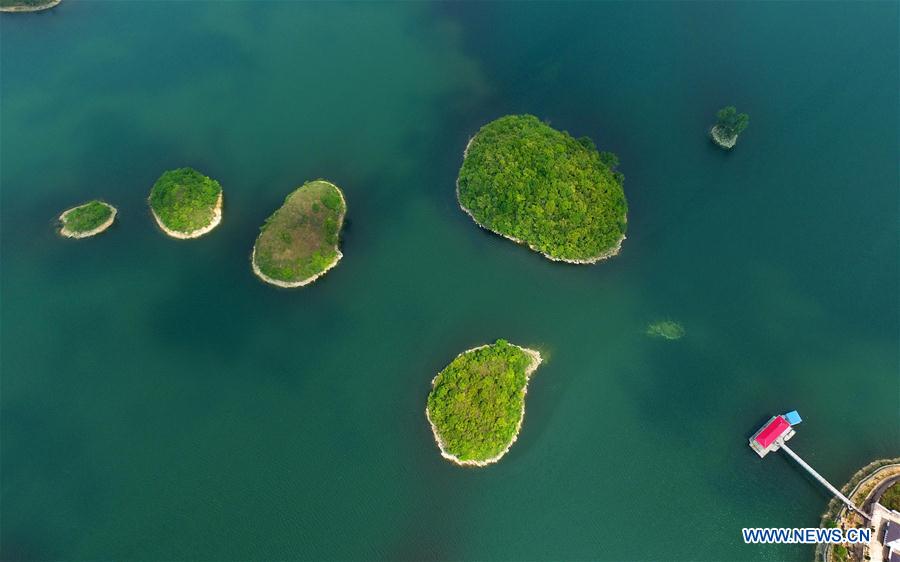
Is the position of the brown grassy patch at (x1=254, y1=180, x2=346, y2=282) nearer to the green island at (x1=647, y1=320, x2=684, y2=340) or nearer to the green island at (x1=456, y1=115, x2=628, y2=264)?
the green island at (x1=456, y1=115, x2=628, y2=264)

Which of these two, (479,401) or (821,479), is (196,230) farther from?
(821,479)

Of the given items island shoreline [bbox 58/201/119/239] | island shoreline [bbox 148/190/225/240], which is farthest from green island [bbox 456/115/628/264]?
island shoreline [bbox 58/201/119/239]

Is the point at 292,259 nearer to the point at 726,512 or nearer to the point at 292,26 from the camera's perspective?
the point at 292,26

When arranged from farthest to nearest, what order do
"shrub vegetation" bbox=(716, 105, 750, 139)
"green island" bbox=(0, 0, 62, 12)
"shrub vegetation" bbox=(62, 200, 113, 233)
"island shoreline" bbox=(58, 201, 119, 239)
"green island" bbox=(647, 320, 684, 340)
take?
"green island" bbox=(0, 0, 62, 12)
"shrub vegetation" bbox=(716, 105, 750, 139)
"island shoreline" bbox=(58, 201, 119, 239)
"shrub vegetation" bbox=(62, 200, 113, 233)
"green island" bbox=(647, 320, 684, 340)

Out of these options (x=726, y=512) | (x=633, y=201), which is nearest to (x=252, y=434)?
(x=726, y=512)

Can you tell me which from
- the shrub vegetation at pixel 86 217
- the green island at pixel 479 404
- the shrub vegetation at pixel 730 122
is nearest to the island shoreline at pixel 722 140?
the shrub vegetation at pixel 730 122

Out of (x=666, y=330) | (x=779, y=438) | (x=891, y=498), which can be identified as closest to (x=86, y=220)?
(x=666, y=330)
